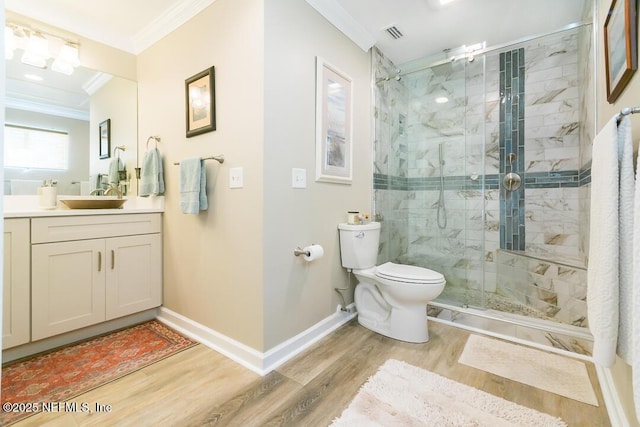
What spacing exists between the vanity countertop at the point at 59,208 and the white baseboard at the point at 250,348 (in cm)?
84

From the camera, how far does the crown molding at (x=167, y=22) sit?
1.99 m

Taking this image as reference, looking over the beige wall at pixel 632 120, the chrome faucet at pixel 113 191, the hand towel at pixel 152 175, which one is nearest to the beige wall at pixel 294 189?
the hand towel at pixel 152 175

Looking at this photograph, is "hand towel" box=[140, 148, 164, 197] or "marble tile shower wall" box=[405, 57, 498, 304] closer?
"hand towel" box=[140, 148, 164, 197]

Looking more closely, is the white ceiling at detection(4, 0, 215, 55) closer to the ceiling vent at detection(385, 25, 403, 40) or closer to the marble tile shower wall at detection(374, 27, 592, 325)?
the ceiling vent at detection(385, 25, 403, 40)

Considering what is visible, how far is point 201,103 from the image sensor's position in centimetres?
197

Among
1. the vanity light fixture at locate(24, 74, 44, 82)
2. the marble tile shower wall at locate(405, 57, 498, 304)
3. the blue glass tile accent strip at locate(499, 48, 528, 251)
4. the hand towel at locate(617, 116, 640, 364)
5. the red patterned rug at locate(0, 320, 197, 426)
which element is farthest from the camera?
the blue glass tile accent strip at locate(499, 48, 528, 251)

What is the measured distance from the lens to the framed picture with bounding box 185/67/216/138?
1.89m

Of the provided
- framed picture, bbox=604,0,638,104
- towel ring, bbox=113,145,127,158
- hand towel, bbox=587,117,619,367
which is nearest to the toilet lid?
hand towel, bbox=587,117,619,367

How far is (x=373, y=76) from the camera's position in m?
2.56

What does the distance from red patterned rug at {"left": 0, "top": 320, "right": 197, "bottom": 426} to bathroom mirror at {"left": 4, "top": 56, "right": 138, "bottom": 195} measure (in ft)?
3.84

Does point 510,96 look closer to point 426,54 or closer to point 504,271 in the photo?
point 426,54

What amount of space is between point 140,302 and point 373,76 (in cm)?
269

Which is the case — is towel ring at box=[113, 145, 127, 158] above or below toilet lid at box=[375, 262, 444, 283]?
above

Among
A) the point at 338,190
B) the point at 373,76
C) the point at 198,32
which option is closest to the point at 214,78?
the point at 198,32
